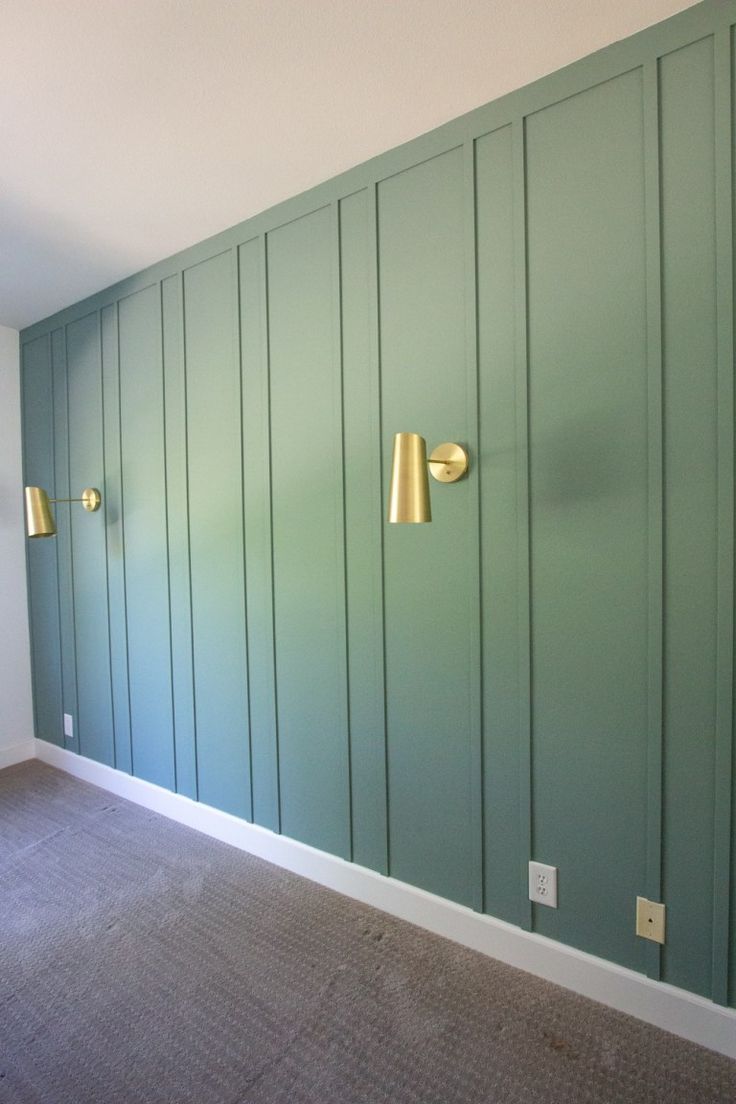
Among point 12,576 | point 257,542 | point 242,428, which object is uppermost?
point 242,428

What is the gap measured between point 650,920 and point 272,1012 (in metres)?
1.04

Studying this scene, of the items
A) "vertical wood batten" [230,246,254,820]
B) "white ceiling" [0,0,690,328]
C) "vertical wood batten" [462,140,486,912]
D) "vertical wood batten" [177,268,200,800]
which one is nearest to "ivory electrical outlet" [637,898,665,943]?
"vertical wood batten" [462,140,486,912]

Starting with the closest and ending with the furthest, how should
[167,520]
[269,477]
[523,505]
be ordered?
1. [523,505]
2. [269,477]
3. [167,520]

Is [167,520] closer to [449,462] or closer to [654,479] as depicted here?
[449,462]

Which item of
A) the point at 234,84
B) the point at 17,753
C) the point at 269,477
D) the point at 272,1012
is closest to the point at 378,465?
Result: the point at 269,477

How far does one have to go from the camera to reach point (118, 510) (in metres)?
2.83

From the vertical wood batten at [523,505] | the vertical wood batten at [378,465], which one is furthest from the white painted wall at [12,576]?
the vertical wood batten at [523,505]

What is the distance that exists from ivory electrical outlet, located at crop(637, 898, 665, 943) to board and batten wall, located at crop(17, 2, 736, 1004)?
27 mm

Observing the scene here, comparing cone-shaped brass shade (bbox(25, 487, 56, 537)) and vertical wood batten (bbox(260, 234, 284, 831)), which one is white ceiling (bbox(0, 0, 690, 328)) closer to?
vertical wood batten (bbox(260, 234, 284, 831))

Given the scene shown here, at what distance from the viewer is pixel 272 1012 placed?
1.57 metres

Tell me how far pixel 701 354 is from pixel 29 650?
3.65 metres

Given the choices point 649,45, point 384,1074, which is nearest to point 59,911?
point 384,1074

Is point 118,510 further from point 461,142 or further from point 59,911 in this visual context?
point 461,142

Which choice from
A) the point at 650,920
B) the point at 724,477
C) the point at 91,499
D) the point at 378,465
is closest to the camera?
the point at 724,477
